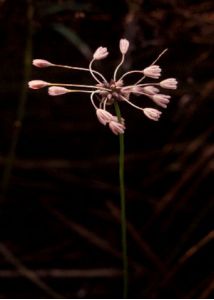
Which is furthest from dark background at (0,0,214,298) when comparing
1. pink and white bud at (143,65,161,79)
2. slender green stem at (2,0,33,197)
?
pink and white bud at (143,65,161,79)

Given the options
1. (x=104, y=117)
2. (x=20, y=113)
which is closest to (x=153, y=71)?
(x=104, y=117)

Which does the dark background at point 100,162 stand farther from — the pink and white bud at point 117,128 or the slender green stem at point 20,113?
the pink and white bud at point 117,128

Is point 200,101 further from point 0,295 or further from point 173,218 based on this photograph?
point 0,295

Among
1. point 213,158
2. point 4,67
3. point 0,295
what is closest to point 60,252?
point 0,295

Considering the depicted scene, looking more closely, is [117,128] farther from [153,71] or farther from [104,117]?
[153,71]

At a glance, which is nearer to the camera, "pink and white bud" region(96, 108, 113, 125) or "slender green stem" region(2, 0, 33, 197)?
"pink and white bud" region(96, 108, 113, 125)

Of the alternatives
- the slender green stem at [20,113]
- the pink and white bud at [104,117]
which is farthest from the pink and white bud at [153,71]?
the slender green stem at [20,113]

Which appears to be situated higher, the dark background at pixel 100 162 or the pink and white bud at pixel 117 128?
the dark background at pixel 100 162

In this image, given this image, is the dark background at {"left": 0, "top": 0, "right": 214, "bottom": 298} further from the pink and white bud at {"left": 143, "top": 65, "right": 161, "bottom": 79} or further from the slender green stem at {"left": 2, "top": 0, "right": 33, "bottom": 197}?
the pink and white bud at {"left": 143, "top": 65, "right": 161, "bottom": 79}
